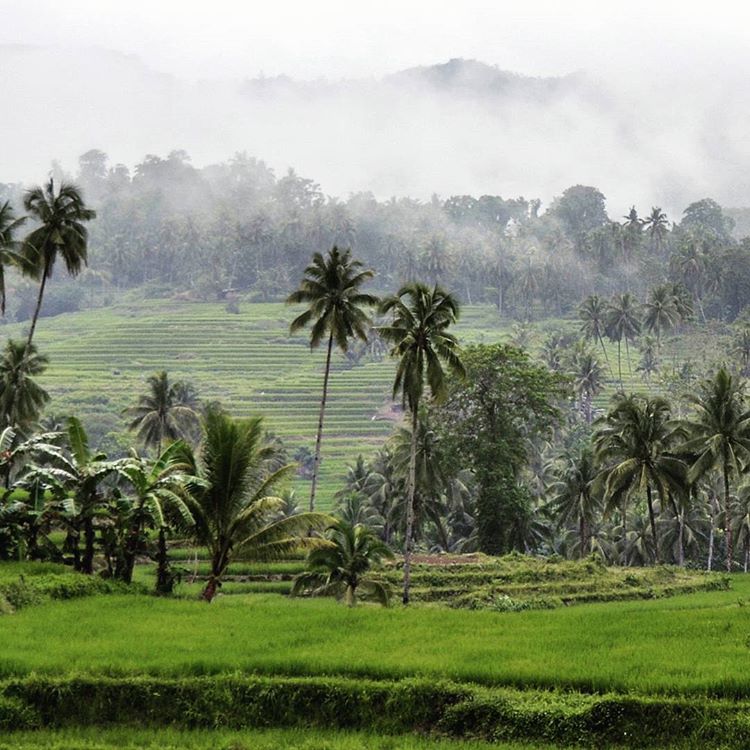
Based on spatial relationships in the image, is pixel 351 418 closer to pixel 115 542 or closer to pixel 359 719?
pixel 115 542

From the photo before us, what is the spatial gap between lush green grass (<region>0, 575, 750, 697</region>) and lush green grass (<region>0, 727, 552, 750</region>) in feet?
4.19

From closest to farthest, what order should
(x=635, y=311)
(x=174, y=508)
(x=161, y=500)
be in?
(x=161, y=500) → (x=174, y=508) → (x=635, y=311)

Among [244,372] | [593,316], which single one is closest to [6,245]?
[593,316]

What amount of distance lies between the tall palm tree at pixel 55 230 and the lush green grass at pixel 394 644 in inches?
1180

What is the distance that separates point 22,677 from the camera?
1844 cm

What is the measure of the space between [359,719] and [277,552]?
1324 cm

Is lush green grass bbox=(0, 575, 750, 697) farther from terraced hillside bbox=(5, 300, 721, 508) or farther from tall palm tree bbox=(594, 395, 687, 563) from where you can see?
terraced hillside bbox=(5, 300, 721, 508)

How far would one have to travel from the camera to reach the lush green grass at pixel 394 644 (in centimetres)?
1802

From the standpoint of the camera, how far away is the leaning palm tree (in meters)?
29.5

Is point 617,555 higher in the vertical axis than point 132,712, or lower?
lower

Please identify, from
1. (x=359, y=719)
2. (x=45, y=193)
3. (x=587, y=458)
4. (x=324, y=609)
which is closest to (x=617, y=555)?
(x=587, y=458)

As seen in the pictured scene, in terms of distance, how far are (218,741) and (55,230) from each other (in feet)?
128

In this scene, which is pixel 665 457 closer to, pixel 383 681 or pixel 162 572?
pixel 162 572

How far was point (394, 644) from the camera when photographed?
20688 millimetres
